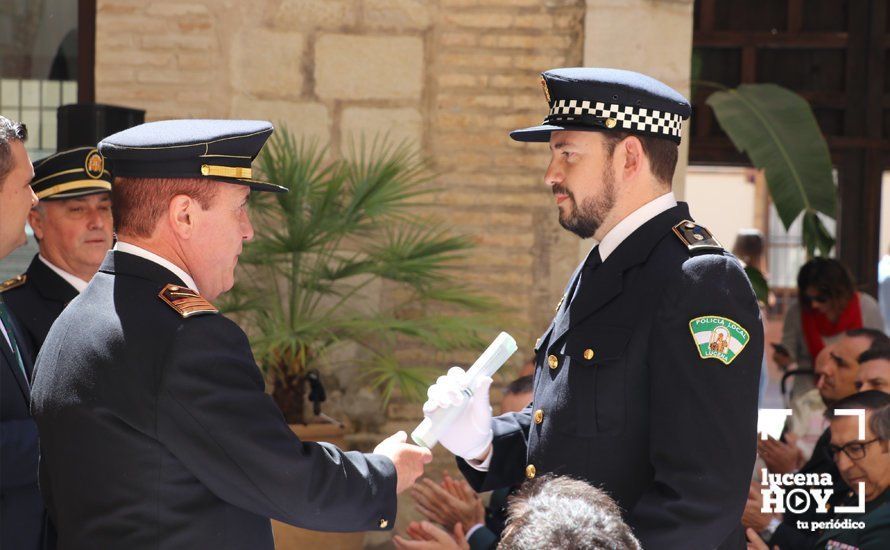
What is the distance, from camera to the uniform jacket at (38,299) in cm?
299

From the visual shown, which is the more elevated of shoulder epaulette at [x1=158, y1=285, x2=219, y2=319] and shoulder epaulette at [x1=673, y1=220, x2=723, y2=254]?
shoulder epaulette at [x1=673, y1=220, x2=723, y2=254]

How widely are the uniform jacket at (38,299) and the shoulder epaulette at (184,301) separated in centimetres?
121

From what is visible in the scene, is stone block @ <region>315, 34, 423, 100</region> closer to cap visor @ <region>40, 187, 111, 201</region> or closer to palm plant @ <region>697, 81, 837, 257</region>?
palm plant @ <region>697, 81, 837, 257</region>

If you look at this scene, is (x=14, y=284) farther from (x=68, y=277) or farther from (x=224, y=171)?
(x=224, y=171)

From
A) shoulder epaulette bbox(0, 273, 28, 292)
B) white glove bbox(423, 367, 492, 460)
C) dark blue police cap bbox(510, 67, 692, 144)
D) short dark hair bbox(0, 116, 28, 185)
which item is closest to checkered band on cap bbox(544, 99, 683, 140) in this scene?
dark blue police cap bbox(510, 67, 692, 144)

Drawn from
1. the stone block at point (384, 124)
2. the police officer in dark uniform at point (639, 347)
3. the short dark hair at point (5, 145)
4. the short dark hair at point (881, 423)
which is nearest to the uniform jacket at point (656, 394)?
the police officer in dark uniform at point (639, 347)

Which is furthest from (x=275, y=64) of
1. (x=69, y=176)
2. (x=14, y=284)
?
(x=14, y=284)

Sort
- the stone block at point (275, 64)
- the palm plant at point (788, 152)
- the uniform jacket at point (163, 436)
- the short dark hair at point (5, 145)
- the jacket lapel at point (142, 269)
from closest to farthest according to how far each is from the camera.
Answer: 1. the uniform jacket at point (163, 436)
2. the jacket lapel at point (142, 269)
3. the short dark hair at point (5, 145)
4. the stone block at point (275, 64)
5. the palm plant at point (788, 152)

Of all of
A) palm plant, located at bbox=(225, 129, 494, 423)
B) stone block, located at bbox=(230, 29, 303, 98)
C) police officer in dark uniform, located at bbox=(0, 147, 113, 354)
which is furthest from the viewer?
stone block, located at bbox=(230, 29, 303, 98)

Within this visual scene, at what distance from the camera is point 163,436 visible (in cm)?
178

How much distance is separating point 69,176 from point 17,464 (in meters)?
1.17

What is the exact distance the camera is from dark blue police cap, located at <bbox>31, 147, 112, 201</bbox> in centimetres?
339

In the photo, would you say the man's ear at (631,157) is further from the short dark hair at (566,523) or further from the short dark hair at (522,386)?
the short dark hair at (522,386)

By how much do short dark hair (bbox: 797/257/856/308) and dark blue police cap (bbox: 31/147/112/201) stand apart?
379cm
